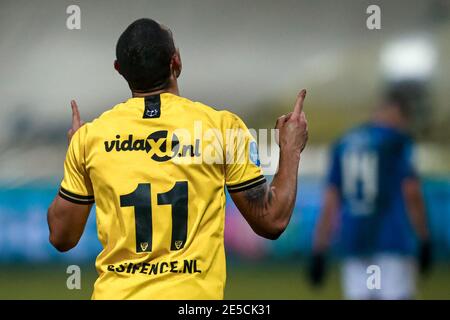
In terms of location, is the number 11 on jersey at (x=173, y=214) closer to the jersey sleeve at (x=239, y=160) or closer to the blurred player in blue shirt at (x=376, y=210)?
the jersey sleeve at (x=239, y=160)

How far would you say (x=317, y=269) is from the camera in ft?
19.6

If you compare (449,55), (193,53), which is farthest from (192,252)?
(449,55)

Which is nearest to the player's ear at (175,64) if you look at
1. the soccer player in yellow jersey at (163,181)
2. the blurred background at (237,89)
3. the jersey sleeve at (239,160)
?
the soccer player in yellow jersey at (163,181)

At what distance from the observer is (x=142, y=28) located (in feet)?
6.31

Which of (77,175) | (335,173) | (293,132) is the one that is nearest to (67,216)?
(77,175)

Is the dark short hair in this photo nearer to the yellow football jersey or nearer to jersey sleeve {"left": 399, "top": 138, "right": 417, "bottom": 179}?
the yellow football jersey

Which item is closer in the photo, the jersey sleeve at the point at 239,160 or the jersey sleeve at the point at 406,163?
the jersey sleeve at the point at 239,160

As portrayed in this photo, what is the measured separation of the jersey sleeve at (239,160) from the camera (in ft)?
6.17

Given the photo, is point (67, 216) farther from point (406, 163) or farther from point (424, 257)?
point (424, 257)

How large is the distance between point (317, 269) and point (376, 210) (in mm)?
695

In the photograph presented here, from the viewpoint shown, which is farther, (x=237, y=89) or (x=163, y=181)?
(x=237, y=89)

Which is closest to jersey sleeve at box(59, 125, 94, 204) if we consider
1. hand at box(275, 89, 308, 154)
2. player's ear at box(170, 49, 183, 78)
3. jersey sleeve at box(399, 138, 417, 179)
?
player's ear at box(170, 49, 183, 78)

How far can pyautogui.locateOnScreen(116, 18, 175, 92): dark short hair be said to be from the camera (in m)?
1.91

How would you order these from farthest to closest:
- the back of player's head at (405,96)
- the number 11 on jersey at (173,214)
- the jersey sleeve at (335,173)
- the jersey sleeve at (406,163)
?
1. the back of player's head at (405,96)
2. the jersey sleeve at (406,163)
3. the jersey sleeve at (335,173)
4. the number 11 on jersey at (173,214)
